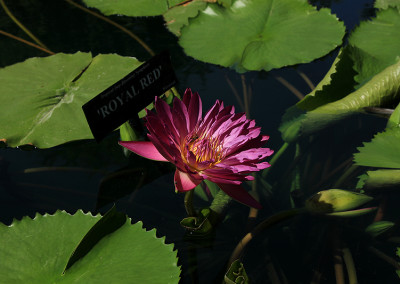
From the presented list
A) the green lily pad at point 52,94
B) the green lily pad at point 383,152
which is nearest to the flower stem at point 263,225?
the green lily pad at point 383,152

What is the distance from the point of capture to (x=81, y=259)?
3.51ft

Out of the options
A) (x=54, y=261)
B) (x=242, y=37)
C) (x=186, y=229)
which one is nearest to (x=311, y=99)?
(x=242, y=37)

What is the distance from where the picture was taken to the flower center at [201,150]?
108 centimetres

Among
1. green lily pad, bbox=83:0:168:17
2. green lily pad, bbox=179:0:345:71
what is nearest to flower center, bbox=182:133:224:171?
green lily pad, bbox=179:0:345:71

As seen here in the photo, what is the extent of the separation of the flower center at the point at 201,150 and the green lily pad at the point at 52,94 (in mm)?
519

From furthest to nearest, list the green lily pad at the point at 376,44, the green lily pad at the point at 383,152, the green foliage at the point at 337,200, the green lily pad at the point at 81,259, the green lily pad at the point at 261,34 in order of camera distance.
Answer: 1. the green lily pad at the point at 261,34
2. the green lily pad at the point at 376,44
3. the green lily pad at the point at 383,152
4. the green foliage at the point at 337,200
5. the green lily pad at the point at 81,259

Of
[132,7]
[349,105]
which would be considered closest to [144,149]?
[349,105]

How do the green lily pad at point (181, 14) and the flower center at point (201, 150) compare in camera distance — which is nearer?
the flower center at point (201, 150)

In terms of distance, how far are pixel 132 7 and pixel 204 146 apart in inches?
56.8

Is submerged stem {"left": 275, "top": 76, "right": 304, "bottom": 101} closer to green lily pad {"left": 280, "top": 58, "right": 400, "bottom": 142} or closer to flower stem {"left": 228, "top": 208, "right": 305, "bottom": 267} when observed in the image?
green lily pad {"left": 280, "top": 58, "right": 400, "bottom": 142}

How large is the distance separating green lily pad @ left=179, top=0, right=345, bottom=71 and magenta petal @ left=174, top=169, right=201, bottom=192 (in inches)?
36.6

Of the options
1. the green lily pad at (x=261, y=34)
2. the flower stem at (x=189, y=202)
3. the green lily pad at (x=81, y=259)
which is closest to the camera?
the green lily pad at (x=81, y=259)

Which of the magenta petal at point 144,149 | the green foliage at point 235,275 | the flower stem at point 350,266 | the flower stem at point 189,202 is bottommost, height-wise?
the flower stem at point 350,266

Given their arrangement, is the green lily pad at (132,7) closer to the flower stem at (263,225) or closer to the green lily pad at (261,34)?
the green lily pad at (261,34)
